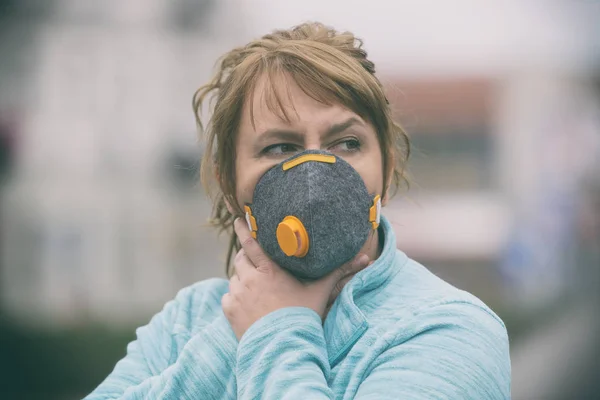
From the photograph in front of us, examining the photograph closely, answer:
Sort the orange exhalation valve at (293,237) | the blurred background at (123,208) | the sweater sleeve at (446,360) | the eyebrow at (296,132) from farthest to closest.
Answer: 1. the blurred background at (123,208)
2. the eyebrow at (296,132)
3. the orange exhalation valve at (293,237)
4. the sweater sleeve at (446,360)

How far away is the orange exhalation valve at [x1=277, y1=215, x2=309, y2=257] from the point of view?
1703mm

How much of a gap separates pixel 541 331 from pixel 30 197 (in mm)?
11099

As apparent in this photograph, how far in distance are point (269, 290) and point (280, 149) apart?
1.06 feet

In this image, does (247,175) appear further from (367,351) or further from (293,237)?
(367,351)

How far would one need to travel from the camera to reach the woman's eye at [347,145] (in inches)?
72.0

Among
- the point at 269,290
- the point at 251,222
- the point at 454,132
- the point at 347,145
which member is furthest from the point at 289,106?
the point at 454,132

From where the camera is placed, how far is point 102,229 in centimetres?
2073

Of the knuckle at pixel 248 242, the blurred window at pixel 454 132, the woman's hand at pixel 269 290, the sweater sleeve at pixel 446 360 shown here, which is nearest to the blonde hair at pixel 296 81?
the knuckle at pixel 248 242

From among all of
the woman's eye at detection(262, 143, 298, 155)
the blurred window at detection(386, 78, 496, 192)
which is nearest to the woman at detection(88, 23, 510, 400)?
the woman's eye at detection(262, 143, 298, 155)

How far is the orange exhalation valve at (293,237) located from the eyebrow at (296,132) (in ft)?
0.64

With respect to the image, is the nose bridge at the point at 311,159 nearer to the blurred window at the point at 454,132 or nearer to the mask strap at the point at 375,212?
the mask strap at the point at 375,212

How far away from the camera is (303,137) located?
5.93 feet

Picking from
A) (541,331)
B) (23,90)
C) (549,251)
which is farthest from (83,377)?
(549,251)

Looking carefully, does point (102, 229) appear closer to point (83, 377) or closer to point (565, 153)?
point (83, 377)
